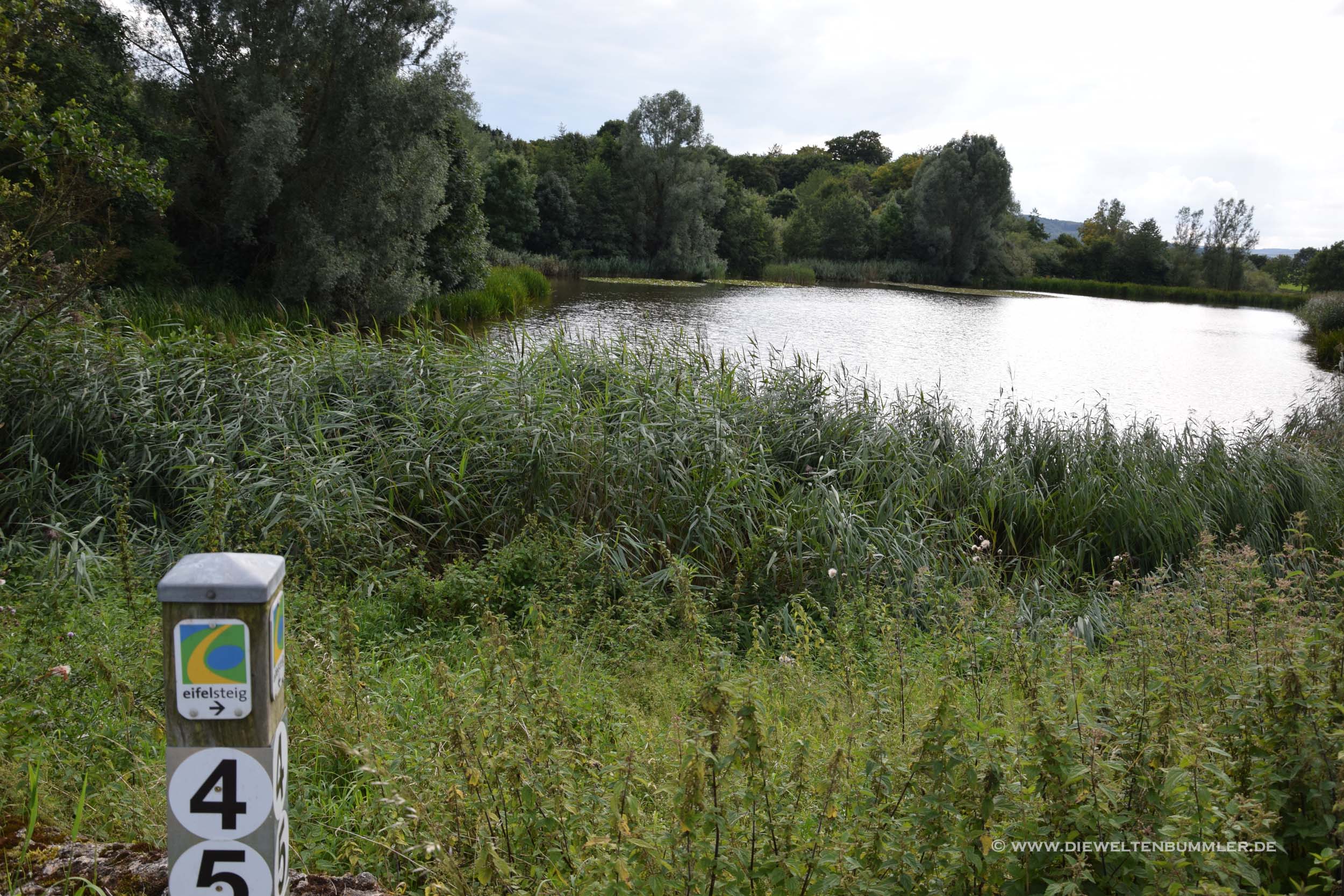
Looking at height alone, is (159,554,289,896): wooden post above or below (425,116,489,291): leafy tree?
below

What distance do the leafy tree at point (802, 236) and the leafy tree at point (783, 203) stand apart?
7542mm

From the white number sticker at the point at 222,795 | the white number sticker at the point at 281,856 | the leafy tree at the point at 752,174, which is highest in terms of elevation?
the leafy tree at the point at 752,174

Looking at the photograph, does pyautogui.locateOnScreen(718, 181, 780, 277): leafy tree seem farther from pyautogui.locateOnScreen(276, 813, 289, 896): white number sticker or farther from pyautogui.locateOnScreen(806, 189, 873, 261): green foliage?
A: pyautogui.locateOnScreen(276, 813, 289, 896): white number sticker

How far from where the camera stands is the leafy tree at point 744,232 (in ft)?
156

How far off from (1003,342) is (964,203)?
31.0 meters

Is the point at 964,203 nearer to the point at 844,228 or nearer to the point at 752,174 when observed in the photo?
the point at 844,228

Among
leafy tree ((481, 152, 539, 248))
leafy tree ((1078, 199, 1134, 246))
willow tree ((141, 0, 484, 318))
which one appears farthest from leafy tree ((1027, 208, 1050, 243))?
willow tree ((141, 0, 484, 318))

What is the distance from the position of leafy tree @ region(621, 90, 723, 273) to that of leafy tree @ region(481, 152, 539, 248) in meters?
8.04

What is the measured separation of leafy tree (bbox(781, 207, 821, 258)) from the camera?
52281 millimetres

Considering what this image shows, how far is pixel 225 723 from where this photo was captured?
1126 millimetres

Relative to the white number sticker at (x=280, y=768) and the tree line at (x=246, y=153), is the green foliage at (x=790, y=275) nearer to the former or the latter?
the tree line at (x=246, y=153)

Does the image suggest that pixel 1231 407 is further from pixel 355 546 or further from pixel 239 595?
pixel 239 595

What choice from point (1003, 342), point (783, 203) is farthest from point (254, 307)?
point (783, 203)

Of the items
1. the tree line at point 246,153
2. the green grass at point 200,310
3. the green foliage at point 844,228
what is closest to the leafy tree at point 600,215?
the green foliage at point 844,228
